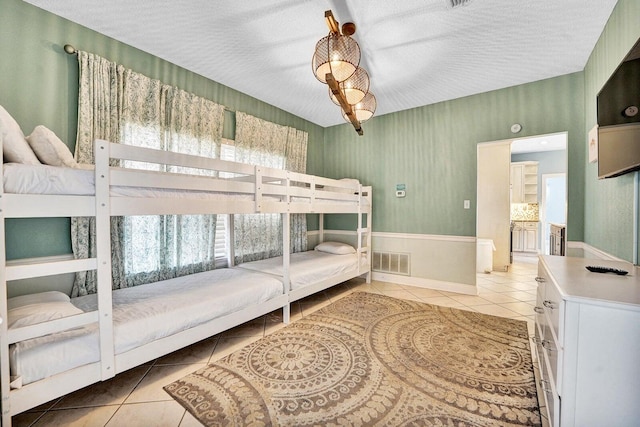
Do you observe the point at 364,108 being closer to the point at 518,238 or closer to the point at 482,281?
the point at 482,281

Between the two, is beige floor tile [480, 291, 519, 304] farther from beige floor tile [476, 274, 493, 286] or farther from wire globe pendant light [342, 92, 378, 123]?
wire globe pendant light [342, 92, 378, 123]

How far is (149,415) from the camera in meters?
1.46

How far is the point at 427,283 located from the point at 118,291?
3.69 metres

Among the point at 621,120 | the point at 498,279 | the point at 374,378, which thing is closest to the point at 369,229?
the point at 498,279

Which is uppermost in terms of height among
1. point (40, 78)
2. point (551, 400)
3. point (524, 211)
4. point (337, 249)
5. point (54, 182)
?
point (40, 78)

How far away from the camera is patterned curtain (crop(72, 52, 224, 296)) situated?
212cm

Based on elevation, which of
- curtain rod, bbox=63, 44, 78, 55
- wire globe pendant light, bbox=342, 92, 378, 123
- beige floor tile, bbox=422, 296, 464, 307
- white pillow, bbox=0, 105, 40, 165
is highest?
curtain rod, bbox=63, 44, 78, 55

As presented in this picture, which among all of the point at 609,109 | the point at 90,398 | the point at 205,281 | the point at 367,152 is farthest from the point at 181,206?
the point at 367,152

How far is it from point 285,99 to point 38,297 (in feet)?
10.6

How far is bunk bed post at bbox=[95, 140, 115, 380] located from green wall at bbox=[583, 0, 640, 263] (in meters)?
3.12

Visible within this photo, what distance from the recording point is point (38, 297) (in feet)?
5.43

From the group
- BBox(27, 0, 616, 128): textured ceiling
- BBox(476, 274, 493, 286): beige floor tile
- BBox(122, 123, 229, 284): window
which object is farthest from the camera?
BBox(476, 274, 493, 286): beige floor tile

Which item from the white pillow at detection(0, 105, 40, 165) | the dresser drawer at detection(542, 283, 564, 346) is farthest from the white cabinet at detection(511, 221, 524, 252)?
the white pillow at detection(0, 105, 40, 165)

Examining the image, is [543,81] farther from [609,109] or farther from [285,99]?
[285,99]
